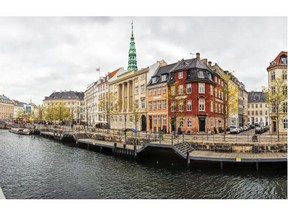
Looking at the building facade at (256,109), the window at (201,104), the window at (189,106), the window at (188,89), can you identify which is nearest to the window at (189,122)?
the window at (189,106)

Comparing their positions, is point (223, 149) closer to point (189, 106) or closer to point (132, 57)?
point (189, 106)

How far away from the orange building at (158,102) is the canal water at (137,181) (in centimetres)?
1534

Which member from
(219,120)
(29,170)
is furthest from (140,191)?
(219,120)

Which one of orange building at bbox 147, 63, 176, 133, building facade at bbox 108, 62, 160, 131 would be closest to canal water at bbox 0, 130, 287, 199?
orange building at bbox 147, 63, 176, 133

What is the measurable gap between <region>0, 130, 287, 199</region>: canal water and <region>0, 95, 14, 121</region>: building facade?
111421 millimetres

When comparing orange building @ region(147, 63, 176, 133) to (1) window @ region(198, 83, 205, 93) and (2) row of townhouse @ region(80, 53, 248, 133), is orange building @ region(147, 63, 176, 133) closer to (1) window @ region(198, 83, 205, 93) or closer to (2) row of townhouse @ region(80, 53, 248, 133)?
(2) row of townhouse @ region(80, 53, 248, 133)

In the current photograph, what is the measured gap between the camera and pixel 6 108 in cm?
12119

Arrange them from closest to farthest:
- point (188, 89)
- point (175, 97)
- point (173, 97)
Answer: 1. point (173, 97)
2. point (175, 97)
3. point (188, 89)

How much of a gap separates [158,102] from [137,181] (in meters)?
22.4

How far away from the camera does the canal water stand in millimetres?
11781

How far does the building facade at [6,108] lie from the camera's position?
117 meters

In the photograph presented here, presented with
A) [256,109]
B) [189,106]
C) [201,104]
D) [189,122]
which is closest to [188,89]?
[189,106]

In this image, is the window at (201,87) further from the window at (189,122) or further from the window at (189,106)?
the window at (189,122)
